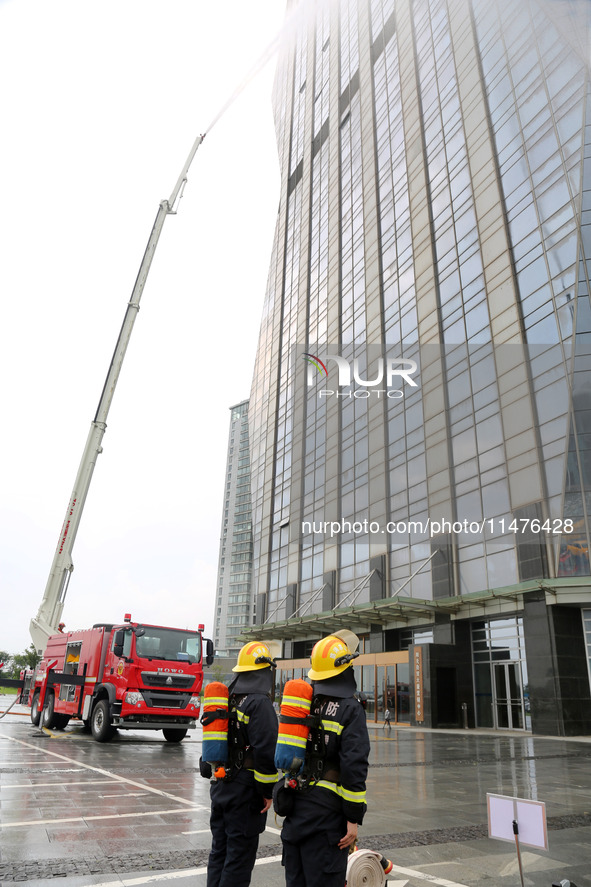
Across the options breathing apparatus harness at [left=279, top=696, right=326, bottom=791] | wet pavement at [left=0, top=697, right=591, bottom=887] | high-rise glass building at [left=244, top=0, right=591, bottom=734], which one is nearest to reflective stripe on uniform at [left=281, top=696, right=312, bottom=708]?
breathing apparatus harness at [left=279, top=696, right=326, bottom=791]

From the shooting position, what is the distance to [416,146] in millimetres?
40594

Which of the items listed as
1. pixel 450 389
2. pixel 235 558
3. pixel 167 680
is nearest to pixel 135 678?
pixel 167 680

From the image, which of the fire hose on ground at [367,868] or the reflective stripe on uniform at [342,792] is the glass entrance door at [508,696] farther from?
the reflective stripe on uniform at [342,792]

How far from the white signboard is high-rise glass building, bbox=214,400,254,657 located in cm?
11392

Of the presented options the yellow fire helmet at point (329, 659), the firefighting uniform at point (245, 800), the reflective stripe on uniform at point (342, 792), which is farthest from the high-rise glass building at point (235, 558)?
the reflective stripe on uniform at point (342, 792)

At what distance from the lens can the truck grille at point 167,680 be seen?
14.9 m

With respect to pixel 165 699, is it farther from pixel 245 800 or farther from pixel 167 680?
pixel 245 800

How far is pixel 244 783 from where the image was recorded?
4.49 meters

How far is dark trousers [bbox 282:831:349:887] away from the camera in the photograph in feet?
11.8

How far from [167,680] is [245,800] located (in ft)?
38.1

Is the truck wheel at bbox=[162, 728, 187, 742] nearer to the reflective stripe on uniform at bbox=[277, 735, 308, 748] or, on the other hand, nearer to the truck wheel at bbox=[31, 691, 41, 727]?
the truck wheel at bbox=[31, 691, 41, 727]

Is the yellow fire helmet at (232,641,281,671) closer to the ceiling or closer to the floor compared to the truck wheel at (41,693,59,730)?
closer to the ceiling

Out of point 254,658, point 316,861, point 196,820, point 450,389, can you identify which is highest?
point 450,389

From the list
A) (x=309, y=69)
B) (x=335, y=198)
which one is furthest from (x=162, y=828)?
(x=309, y=69)
